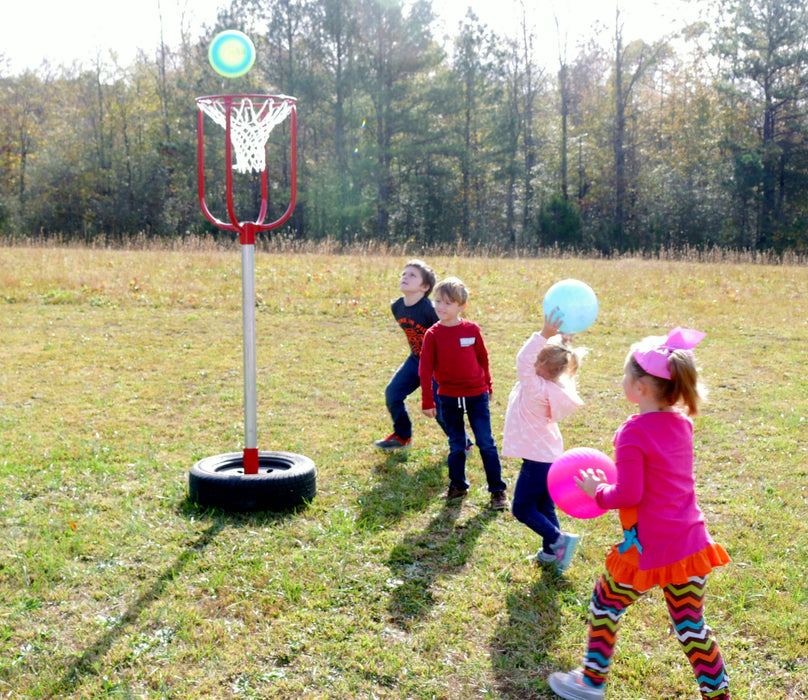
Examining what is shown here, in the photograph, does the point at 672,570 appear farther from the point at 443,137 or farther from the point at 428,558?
the point at 443,137

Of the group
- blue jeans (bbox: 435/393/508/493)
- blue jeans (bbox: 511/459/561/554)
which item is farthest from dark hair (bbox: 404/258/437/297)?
blue jeans (bbox: 511/459/561/554)

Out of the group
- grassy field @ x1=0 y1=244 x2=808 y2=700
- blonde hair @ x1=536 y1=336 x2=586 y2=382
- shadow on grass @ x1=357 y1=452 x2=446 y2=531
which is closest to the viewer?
grassy field @ x1=0 y1=244 x2=808 y2=700

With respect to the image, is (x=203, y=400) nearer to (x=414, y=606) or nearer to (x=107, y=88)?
(x=414, y=606)

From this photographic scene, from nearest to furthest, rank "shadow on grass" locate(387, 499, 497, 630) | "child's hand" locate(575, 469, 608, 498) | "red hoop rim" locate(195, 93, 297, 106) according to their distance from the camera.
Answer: "child's hand" locate(575, 469, 608, 498)
"shadow on grass" locate(387, 499, 497, 630)
"red hoop rim" locate(195, 93, 297, 106)

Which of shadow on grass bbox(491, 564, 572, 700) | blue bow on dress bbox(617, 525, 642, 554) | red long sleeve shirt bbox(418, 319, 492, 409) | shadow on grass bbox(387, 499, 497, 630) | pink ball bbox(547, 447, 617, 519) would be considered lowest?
shadow on grass bbox(491, 564, 572, 700)

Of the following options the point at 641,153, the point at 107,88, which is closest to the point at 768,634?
the point at 641,153

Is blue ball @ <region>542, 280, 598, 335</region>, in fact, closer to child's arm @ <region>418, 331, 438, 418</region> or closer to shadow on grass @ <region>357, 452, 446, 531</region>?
child's arm @ <region>418, 331, 438, 418</region>

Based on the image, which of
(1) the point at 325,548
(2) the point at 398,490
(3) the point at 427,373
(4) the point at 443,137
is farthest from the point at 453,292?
(4) the point at 443,137

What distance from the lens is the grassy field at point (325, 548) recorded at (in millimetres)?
3023

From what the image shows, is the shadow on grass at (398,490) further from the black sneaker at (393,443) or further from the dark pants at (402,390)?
the dark pants at (402,390)

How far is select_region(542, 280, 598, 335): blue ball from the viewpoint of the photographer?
3.69 m

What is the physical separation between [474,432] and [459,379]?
37cm

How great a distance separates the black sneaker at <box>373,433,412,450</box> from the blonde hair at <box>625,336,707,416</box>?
3647 mm

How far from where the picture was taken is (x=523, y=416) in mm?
3885
